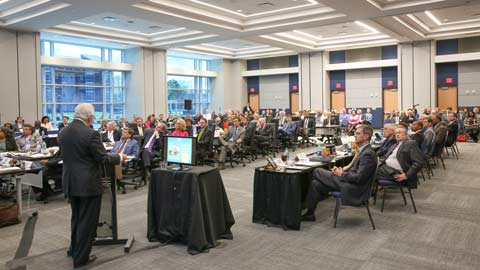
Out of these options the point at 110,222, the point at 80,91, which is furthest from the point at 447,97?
the point at 110,222

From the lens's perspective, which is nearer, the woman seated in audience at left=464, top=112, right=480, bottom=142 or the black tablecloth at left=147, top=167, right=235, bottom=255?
the black tablecloth at left=147, top=167, right=235, bottom=255

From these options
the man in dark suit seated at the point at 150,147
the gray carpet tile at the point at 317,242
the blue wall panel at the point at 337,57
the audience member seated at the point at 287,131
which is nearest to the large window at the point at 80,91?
the audience member seated at the point at 287,131

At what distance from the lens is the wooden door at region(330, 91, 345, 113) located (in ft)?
68.8

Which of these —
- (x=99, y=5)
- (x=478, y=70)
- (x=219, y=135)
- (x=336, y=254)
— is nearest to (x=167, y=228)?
(x=336, y=254)

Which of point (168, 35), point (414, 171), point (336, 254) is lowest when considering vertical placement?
point (336, 254)

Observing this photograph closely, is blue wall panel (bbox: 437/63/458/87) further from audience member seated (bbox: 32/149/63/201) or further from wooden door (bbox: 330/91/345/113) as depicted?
audience member seated (bbox: 32/149/63/201)

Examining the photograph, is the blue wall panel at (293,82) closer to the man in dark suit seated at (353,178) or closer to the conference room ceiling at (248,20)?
the conference room ceiling at (248,20)

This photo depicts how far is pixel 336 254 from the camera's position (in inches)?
157

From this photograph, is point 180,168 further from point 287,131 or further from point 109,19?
point 109,19

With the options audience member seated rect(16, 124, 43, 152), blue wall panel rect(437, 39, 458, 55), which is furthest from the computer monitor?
blue wall panel rect(437, 39, 458, 55)

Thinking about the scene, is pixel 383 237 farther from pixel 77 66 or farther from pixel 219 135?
pixel 77 66

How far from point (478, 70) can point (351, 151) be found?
13989 millimetres

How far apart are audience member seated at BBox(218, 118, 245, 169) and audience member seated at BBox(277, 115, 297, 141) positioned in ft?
8.25

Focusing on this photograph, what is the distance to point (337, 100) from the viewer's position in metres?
21.1
